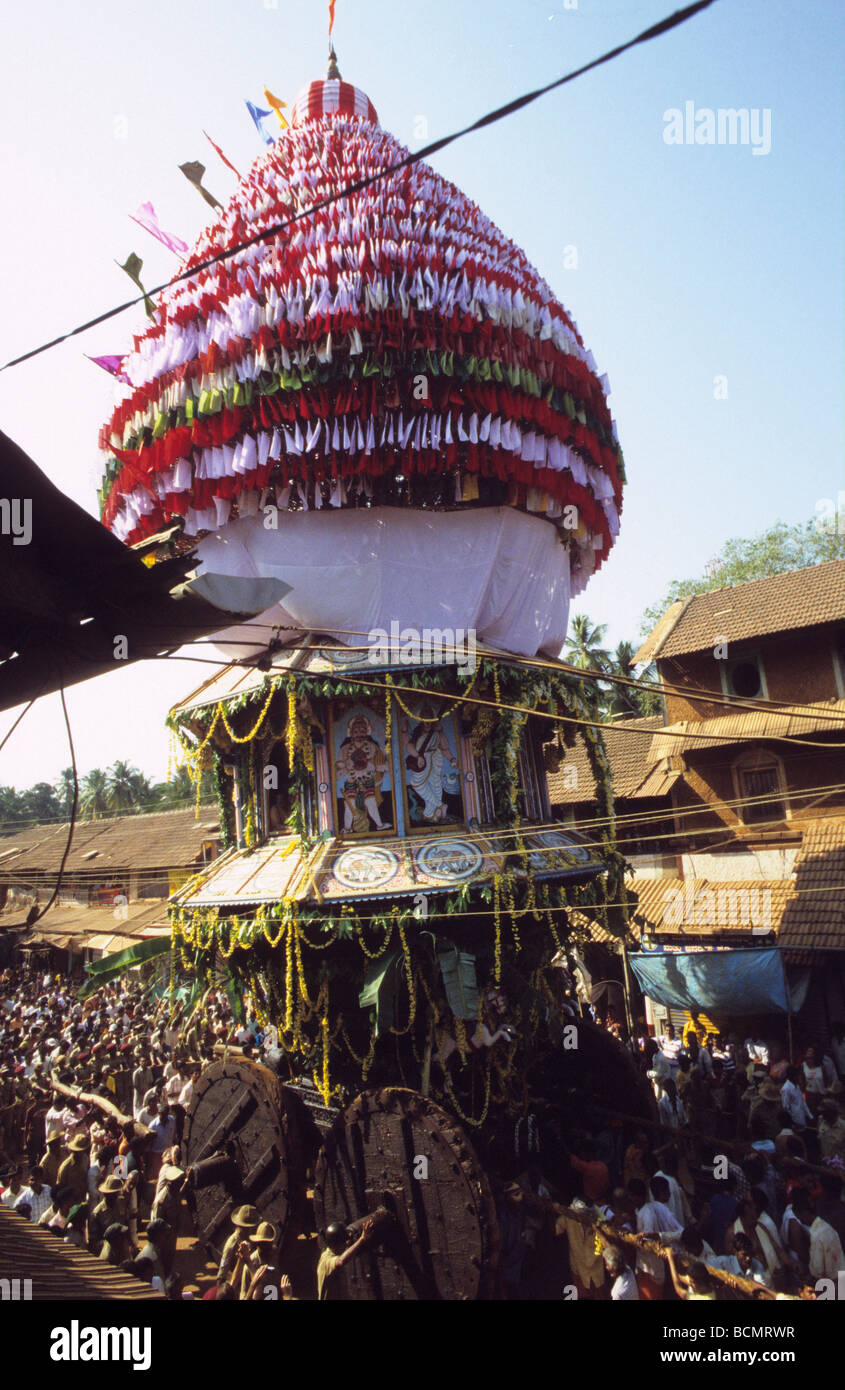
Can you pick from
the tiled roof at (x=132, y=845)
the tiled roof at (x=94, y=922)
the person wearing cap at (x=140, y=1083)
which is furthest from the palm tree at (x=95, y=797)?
the person wearing cap at (x=140, y=1083)

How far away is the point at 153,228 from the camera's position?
13391 mm

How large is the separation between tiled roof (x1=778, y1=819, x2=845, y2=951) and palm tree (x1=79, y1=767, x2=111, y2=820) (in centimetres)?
5371

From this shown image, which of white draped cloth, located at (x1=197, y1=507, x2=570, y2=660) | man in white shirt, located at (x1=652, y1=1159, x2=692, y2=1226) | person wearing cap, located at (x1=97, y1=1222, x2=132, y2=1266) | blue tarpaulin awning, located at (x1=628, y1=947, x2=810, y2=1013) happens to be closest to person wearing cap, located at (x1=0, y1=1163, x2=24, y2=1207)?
person wearing cap, located at (x1=97, y1=1222, x2=132, y2=1266)

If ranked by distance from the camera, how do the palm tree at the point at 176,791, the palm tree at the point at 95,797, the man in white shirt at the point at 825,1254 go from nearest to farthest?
the man in white shirt at the point at 825,1254 → the palm tree at the point at 176,791 → the palm tree at the point at 95,797

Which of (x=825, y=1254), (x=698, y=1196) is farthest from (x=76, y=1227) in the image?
(x=825, y=1254)

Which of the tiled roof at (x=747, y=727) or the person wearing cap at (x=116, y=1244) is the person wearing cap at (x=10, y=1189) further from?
the tiled roof at (x=747, y=727)

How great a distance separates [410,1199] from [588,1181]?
260 centimetres

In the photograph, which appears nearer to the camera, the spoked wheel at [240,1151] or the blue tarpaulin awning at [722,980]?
the spoked wheel at [240,1151]

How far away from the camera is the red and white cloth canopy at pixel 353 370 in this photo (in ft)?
36.1

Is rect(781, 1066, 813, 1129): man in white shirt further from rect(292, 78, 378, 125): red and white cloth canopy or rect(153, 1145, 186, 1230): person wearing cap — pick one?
rect(292, 78, 378, 125): red and white cloth canopy

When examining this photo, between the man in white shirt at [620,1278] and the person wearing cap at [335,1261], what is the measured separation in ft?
8.50

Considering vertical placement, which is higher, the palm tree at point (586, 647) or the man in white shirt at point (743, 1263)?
the palm tree at point (586, 647)

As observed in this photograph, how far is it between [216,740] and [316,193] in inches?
331

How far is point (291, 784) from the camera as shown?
→ 41.5ft
